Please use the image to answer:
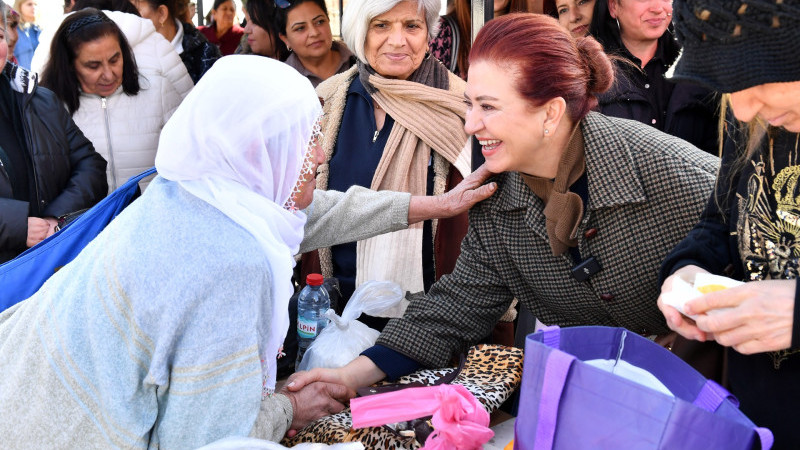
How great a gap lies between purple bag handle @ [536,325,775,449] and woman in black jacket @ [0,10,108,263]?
8.04 ft

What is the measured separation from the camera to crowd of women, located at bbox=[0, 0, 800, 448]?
1249 mm

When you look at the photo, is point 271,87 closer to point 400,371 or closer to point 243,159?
point 243,159

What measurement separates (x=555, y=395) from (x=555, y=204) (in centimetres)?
77

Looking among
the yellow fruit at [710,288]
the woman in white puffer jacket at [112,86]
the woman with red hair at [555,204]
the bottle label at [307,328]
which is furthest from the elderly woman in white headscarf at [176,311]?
the woman in white puffer jacket at [112,86]

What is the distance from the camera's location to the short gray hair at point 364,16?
8.98 ft

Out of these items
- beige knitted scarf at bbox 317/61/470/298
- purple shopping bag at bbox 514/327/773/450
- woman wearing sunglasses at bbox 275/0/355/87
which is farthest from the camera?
woman wearing sunglasses at bbox 275/0/355/87

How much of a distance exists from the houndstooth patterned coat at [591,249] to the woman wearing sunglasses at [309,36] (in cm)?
205

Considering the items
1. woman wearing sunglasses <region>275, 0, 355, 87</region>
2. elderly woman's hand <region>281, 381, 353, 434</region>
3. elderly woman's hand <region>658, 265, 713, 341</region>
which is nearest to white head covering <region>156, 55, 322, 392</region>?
elderly woman's hand <region>281, 381, 353, 434</region>

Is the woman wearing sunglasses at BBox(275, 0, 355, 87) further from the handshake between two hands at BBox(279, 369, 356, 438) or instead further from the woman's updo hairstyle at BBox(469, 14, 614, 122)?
the handshake between two hands at BBox(279, 369, 356, 438)

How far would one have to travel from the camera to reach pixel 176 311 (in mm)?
1424

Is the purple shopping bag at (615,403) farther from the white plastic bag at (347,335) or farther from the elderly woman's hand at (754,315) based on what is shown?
the white plastic bag at (347,335)

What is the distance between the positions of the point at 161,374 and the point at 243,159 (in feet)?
1.60

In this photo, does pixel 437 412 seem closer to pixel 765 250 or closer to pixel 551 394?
pixel 551 394

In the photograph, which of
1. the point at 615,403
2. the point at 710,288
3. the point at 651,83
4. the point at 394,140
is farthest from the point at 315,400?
the point at 651,83
